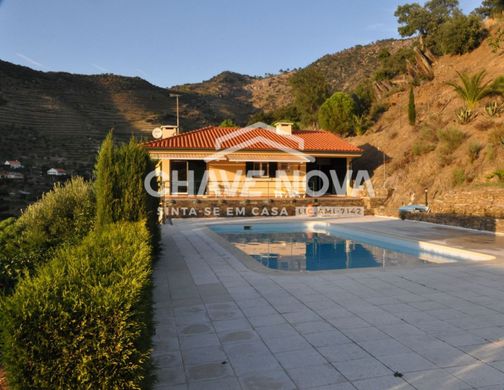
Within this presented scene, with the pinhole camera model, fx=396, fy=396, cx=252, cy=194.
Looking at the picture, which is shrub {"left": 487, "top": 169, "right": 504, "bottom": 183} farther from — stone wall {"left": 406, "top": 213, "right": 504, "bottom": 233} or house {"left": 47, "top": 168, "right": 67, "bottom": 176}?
house {"left": 47, "top": 168, "right": 67, "bottom": 176}

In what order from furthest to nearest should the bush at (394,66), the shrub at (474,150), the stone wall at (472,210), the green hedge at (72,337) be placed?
the bush at (394,66), the shrub at (474,150), the stone wall at (472,210), the green hedge at (72,337)

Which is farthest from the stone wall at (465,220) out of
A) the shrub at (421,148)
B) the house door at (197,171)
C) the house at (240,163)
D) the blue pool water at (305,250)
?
the house door at (197,171)

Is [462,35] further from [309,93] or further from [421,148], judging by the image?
[421,148]

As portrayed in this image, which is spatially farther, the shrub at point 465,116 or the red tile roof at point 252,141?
the shrub at point 465,116

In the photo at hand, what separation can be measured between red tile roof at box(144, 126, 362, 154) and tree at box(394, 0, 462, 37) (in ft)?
82.1

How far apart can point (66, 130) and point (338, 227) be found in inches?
1869

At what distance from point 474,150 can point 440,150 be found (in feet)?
9.56

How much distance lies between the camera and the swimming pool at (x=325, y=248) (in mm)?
13250

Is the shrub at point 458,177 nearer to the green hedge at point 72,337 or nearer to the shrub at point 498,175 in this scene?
the shrub at point 498,175

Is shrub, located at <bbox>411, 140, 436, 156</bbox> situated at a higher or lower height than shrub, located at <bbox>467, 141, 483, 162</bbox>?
higher

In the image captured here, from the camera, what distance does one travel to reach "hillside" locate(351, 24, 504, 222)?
20.6 metres

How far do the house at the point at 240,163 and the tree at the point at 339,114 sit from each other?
31.4ft

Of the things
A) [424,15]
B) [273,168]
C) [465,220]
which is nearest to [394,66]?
[424,15]

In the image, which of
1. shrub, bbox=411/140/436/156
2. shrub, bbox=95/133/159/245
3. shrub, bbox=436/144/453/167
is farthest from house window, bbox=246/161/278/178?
shrub, bbox=95/133/159/245
